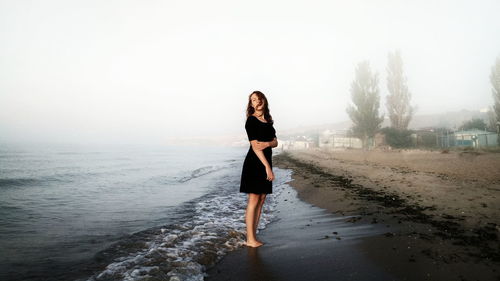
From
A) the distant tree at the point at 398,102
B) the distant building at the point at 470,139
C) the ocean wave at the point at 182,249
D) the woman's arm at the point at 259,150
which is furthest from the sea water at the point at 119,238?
the distant tree at the point at 398,102

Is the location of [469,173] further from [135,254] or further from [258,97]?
[135,254]

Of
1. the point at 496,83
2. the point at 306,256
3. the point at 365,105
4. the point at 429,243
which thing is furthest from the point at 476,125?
the point at 306,256

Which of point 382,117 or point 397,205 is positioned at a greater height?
point 382,117

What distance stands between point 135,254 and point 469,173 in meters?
10.9

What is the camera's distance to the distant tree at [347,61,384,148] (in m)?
35.1

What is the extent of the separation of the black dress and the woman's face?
6.4 inches

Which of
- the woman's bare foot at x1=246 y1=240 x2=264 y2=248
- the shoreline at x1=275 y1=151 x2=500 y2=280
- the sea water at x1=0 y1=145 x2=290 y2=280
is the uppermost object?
the shoreline at x1=275 y1=151 x2=500 y2=280

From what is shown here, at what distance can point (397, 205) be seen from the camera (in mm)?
5680

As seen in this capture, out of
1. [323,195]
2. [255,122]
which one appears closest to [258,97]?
[255,122]

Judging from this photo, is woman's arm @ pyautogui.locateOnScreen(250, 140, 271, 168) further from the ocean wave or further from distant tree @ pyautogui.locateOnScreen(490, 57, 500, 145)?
distant tree @ pyautogui.locateOnScreen(490, 57, 500, 145)

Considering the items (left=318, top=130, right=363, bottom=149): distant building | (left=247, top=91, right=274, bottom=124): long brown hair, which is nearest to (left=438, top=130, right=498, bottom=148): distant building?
(left=318, top=130, right=363, bottom=149): distant building

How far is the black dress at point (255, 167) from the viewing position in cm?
365

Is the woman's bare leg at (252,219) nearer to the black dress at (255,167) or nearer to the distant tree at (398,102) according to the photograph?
the black dress at (255,167)

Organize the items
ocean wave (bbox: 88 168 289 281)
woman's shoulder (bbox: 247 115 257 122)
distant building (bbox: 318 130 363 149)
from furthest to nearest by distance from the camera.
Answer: distant building (bbox: 318 130 363 149), woman's shoulder (bbox: 247 115 257 122), ocean wave (bbox: 88 168 289 281)
